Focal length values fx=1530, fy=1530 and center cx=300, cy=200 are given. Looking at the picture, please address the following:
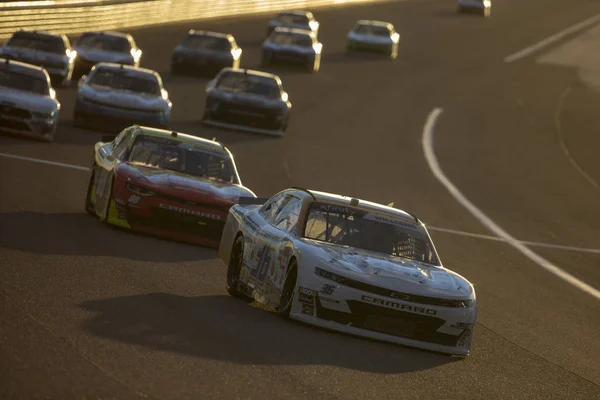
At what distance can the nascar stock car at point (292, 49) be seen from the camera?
5156 centimetres

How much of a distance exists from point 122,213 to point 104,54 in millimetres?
24639

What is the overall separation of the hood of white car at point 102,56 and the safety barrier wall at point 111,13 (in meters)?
7.65

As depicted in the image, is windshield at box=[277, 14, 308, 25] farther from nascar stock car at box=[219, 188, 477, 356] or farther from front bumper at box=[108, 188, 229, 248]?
nascar stock car at box=[219, 188, 477, 356]

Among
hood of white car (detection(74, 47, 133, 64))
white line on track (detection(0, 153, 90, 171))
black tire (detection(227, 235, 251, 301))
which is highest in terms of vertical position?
black tire (detection(227, 235, 251, 301))

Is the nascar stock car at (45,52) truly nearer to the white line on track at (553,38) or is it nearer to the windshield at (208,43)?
the windshield at (208,43)

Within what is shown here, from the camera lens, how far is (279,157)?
32.0 m

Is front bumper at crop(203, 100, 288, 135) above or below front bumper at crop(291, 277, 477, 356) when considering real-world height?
below

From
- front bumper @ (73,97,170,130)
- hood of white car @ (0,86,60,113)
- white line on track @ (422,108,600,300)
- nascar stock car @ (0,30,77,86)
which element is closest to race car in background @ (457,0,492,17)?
white line on track @ (422,108,600,300)

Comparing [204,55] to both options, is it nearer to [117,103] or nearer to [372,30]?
[117,103]

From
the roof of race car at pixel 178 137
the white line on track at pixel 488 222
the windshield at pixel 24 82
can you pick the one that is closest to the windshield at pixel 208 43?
the white line on track at pixel 488 222

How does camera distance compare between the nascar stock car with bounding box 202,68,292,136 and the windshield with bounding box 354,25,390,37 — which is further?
the windshield with bounding box 354,25,390,37

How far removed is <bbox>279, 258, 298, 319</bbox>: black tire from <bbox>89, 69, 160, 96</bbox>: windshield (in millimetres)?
19834

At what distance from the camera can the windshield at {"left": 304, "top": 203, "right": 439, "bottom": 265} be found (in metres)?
13.4

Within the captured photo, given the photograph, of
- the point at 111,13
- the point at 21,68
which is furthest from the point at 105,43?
the point at 111,13
